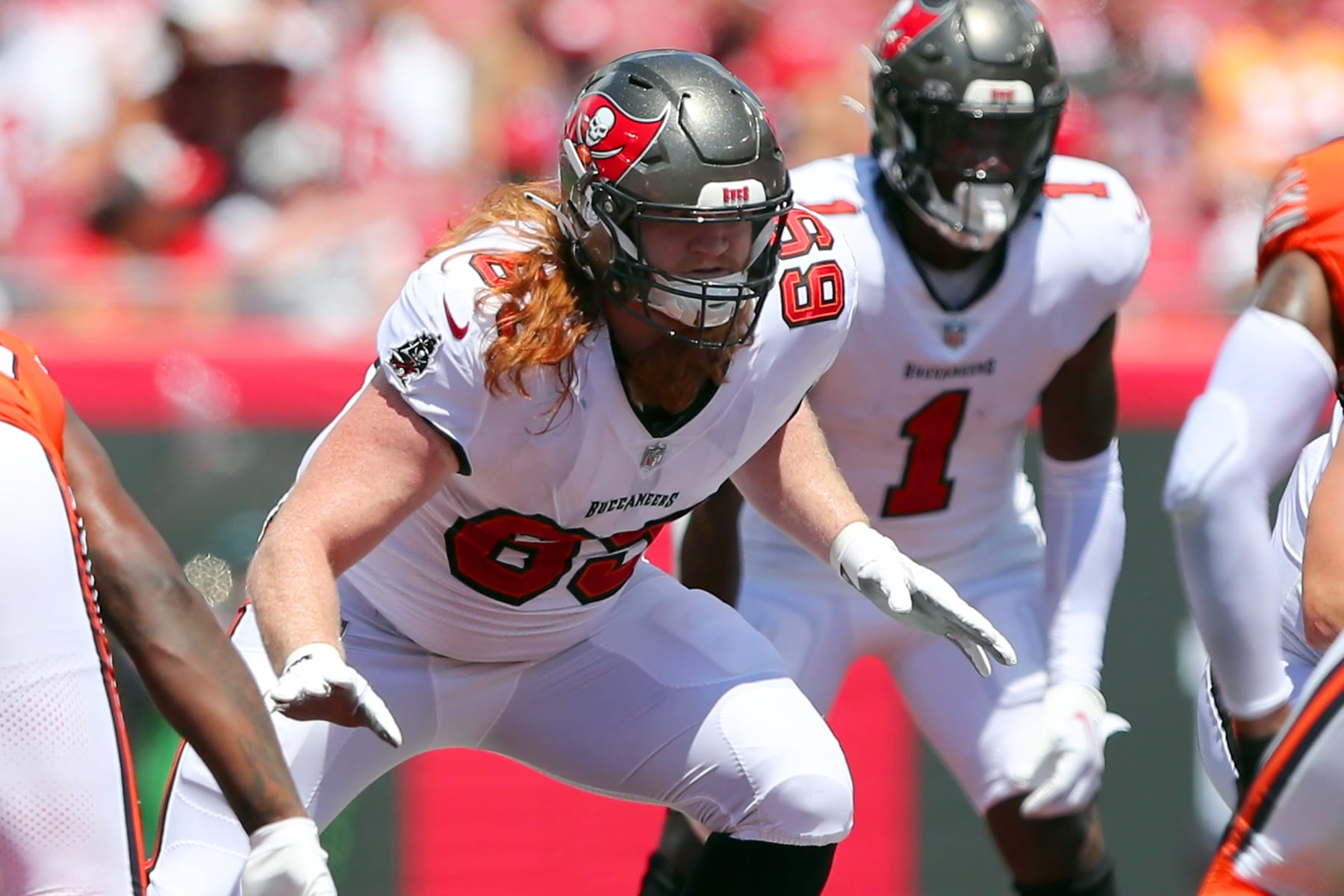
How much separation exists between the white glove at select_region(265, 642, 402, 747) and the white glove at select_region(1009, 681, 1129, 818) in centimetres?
176

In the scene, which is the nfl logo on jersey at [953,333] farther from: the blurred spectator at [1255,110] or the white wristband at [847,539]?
the blurred spectator at [1255,110]

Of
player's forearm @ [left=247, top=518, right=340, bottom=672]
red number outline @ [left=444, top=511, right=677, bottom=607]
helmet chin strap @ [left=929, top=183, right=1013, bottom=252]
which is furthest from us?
helmet chin strap @ [left=929, top=183, right=1013, bottom=252]

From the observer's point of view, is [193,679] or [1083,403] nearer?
[193,679]

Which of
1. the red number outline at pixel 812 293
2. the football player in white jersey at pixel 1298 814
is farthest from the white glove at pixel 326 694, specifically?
the football player in white jersey at pixel 1298 814

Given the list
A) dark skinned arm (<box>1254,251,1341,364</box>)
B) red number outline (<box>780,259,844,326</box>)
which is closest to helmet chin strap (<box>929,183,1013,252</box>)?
red number outline (<box>780,259,844,326</box>)

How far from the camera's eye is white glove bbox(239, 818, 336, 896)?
252cm

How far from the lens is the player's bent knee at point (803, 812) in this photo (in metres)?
3.22

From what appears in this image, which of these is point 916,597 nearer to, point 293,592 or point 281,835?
point 293,592

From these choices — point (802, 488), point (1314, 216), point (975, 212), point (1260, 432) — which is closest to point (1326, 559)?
point (1260, 432)

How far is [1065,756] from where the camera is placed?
13.2 feet

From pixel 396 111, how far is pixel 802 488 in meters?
4.37

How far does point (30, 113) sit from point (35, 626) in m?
5.39

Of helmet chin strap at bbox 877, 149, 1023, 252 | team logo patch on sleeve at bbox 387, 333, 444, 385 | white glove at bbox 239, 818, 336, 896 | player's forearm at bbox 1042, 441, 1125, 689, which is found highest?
team logo patch on sleeve at bbox 387, 333, 444, 385

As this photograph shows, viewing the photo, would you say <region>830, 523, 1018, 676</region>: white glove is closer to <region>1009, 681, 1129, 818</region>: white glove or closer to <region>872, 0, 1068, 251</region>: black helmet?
<region>1009, 681, 1129, 818</region>: white glove
